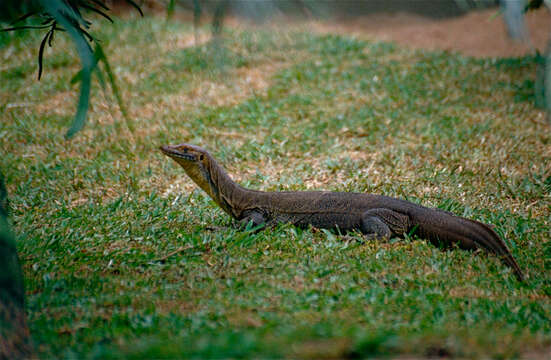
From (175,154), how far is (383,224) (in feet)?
6.22

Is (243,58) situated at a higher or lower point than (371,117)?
higher

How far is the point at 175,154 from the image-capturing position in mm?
4793

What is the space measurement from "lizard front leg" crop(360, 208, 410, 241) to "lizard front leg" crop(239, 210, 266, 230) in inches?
35.1

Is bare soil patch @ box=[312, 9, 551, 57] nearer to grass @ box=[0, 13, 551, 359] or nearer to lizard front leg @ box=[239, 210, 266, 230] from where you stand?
grass @ box=[0, 13, 551, 359]

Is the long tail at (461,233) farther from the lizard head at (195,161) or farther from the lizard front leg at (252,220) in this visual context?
the lizard head at (195,161)

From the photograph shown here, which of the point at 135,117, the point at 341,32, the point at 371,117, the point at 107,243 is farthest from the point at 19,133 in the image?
the point at 341,32

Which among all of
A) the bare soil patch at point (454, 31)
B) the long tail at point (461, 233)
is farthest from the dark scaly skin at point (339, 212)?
the bare soil patch at point (454, 31)

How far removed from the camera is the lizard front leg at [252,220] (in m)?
4.73

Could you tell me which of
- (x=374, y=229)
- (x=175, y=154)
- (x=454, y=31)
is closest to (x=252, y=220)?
(x=175, y=154)

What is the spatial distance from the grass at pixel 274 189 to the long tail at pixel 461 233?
0.31 feet

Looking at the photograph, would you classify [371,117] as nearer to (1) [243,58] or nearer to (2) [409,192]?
(2) [409,192]

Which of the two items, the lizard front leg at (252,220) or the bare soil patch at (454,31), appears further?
the bare soil patch at (454,31)

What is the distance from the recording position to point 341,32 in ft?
41.9

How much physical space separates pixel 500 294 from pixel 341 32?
10075 mm
